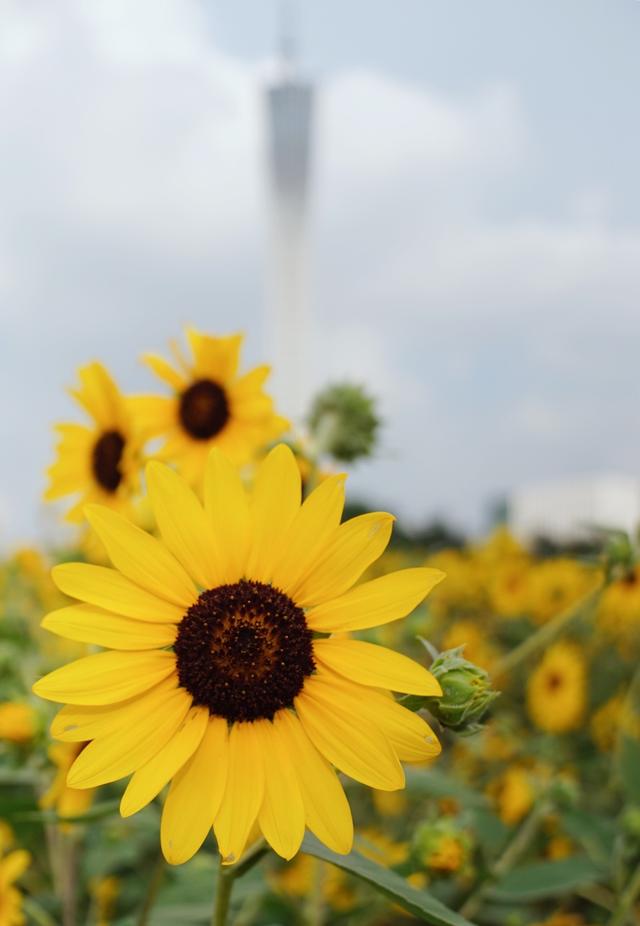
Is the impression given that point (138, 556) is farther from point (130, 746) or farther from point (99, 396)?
point (99, 396)

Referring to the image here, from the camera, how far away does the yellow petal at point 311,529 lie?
1.07 meters

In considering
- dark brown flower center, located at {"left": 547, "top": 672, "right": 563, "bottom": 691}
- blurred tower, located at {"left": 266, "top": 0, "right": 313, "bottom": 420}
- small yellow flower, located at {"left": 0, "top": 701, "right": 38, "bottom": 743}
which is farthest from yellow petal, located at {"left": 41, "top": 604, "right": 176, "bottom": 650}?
blurred tower, located at {"left": 266, "top": 0, "right": 313, "bottom": 420}

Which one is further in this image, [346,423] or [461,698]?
[346,423]

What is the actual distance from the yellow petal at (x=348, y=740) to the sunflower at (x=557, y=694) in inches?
121

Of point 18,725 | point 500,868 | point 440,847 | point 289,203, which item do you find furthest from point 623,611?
point 289,203

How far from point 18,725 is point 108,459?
62 centimetres

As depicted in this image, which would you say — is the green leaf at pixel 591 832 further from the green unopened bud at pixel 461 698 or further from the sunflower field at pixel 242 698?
the green unopened bud at pixel 461 698

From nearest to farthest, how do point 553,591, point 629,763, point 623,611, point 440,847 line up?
point 440,847, point 629,763, point 623,611, point 553,591

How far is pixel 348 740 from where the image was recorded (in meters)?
1.04

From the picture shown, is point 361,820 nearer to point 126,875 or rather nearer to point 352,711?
point 126,875

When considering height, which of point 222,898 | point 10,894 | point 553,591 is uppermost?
point 222,898

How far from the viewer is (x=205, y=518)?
1.12 meters

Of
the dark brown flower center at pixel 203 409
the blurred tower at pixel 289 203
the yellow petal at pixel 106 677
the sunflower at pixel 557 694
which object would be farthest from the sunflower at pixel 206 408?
the blurred tower at pixel 289 203

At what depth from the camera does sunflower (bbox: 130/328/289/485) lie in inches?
84.9
